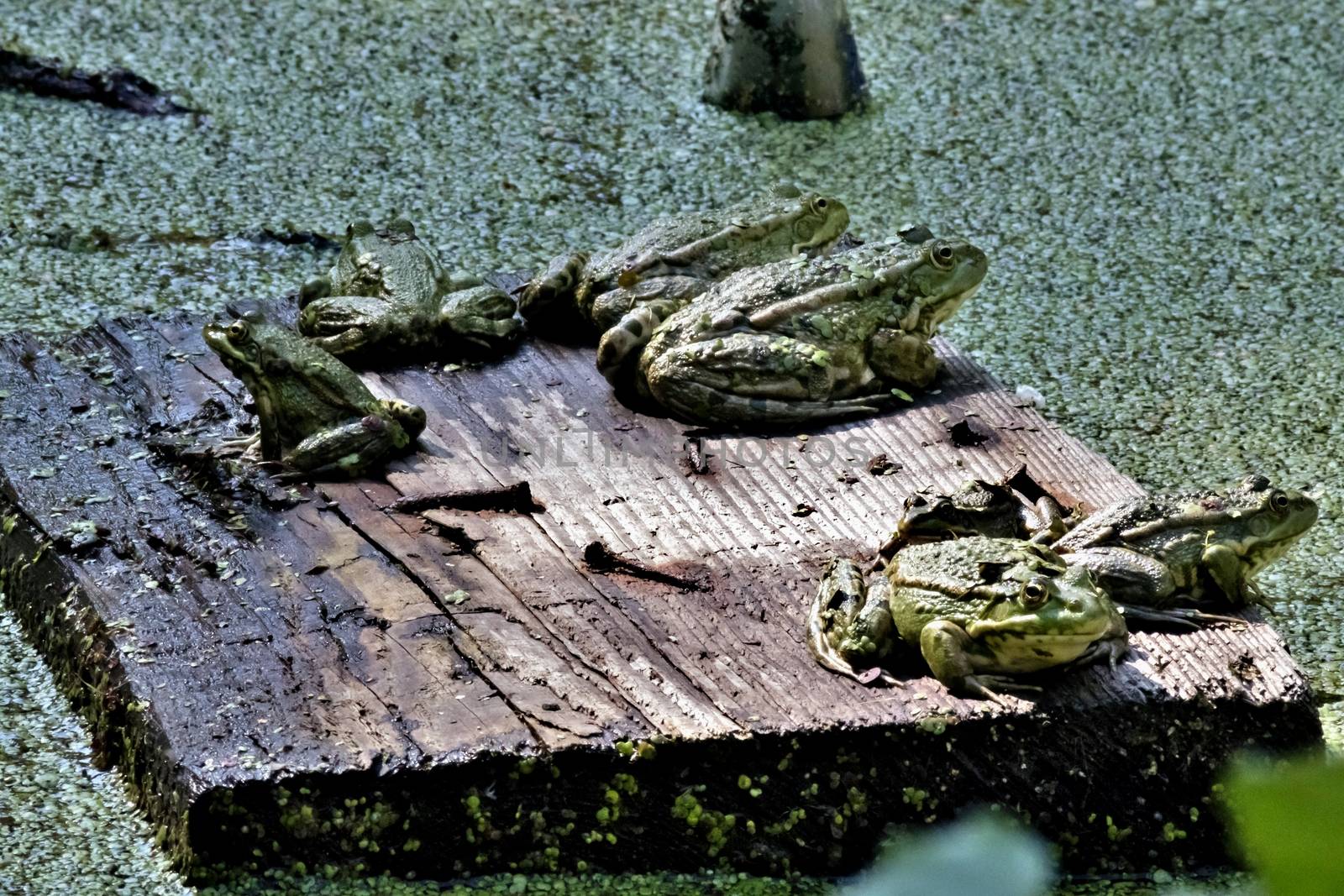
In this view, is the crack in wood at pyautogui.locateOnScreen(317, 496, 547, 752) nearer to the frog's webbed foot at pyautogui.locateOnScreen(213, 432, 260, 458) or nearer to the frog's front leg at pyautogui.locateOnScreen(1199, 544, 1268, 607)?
the frog's webbed foot at pyautogui.locateOnScreen(213, 432, 260, 458)

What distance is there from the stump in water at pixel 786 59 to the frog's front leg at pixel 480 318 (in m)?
2.03

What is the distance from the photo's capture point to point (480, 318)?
2.94 metres

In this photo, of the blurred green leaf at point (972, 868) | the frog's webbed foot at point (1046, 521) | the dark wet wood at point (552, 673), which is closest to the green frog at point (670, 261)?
the dark wet wood at point (552, 673)

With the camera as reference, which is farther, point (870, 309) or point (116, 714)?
point (870, 309)

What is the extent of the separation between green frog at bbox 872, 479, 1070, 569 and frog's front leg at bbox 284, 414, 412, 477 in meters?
0.81

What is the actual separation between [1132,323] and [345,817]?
2.58m

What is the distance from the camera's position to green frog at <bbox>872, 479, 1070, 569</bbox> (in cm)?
230

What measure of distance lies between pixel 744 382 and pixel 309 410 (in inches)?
28.7

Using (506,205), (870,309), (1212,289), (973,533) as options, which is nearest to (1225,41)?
(1212,289)

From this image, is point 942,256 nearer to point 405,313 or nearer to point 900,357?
point 900,357

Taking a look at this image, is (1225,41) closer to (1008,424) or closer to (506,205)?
(506,205)

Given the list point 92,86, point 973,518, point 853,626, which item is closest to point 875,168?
point 92,86

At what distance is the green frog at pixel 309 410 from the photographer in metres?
2.51

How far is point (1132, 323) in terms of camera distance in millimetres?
3848
